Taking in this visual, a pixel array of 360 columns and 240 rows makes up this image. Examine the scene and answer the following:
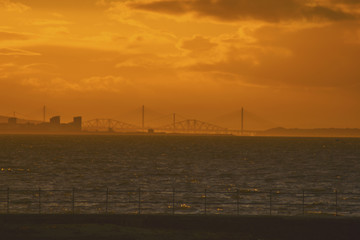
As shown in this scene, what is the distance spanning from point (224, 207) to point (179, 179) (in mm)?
31576

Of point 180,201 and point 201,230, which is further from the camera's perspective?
point 180,201

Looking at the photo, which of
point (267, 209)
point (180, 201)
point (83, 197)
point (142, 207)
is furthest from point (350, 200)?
point (83, 197)

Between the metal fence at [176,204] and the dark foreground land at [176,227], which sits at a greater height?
the dark foreground land at [176,227]

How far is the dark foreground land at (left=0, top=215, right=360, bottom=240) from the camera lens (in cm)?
2480

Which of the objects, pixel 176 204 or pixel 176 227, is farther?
pixel 176 204

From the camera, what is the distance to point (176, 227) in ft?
87.5

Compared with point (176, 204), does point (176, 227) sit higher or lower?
higher

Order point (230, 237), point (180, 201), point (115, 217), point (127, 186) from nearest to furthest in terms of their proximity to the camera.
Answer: point (230, 237)
point (115, 217)
point (180, 201)
point (127, 186)

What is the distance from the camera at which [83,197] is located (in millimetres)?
53969

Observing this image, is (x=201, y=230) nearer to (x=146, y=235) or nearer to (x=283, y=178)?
(x=146, y=235)

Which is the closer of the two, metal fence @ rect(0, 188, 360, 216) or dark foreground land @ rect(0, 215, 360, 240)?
dark foreground land @ rect(0, 215, 360, 240)

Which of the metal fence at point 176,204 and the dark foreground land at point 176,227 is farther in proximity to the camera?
the metal fence at point 176,204

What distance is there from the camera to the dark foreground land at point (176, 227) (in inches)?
976

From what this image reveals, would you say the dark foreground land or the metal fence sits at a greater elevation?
the dark foreground land
